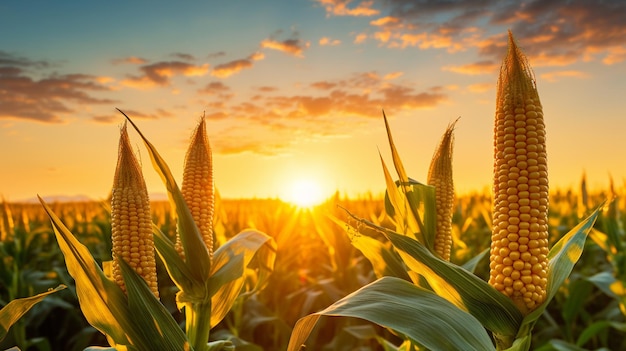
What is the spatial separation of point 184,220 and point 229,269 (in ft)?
1.49

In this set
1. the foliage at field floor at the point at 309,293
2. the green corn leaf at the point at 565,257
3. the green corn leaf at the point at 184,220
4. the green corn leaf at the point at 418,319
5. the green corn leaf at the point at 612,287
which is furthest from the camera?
the foliage at field floor at the point at 309,293

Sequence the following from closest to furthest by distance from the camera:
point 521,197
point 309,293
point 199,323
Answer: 1. point 521,197
2. point 199,323
3. point 309,293

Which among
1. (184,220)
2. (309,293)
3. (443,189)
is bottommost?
(309,293)

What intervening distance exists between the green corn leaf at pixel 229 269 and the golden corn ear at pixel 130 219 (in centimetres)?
42

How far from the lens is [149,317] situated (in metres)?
2.45

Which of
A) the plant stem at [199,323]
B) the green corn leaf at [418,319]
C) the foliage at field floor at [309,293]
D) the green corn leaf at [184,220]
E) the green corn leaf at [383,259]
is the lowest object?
the foliage at field floor at [309,293]

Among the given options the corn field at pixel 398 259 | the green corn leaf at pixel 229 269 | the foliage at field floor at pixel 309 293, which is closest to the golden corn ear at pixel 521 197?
the corn field at pixel 398 259

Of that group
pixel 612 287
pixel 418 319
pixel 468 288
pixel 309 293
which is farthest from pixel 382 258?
pixel 309 293

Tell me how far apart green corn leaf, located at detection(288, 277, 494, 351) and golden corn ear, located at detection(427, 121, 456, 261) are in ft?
2.04

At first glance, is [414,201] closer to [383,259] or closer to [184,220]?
[383,259]

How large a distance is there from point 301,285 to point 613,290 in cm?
521

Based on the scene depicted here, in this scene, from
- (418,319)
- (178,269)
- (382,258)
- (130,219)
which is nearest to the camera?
(418,319)

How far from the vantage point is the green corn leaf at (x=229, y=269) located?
2.93 m

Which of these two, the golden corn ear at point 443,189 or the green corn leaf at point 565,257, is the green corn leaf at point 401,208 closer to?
the golden corn ear at point 443,189
